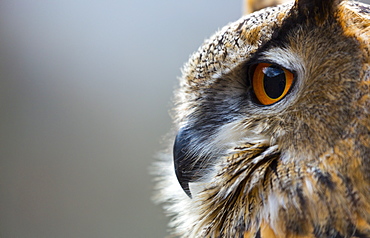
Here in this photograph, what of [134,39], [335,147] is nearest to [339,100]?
[335,147]

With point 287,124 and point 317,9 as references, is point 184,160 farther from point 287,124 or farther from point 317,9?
point 317,9

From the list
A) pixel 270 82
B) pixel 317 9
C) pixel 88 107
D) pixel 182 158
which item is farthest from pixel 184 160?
pixel 88 107

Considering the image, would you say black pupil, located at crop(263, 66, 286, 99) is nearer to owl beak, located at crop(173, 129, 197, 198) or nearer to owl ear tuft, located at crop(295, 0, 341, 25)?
owl ear tuft, located at crop(295, 0, 341, 25)

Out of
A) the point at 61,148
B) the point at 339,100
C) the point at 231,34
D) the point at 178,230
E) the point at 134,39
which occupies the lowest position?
the point at 178,230

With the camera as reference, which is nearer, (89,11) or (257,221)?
(257,221)

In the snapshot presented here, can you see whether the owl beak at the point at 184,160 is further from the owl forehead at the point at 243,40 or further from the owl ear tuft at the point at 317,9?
the owl ear tuft at the point at 317,9

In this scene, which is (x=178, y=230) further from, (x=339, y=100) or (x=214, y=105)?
(x=339, y=100)

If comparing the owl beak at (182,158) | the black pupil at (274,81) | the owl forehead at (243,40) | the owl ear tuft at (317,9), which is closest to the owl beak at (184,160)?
the owl beak at (182,158)
